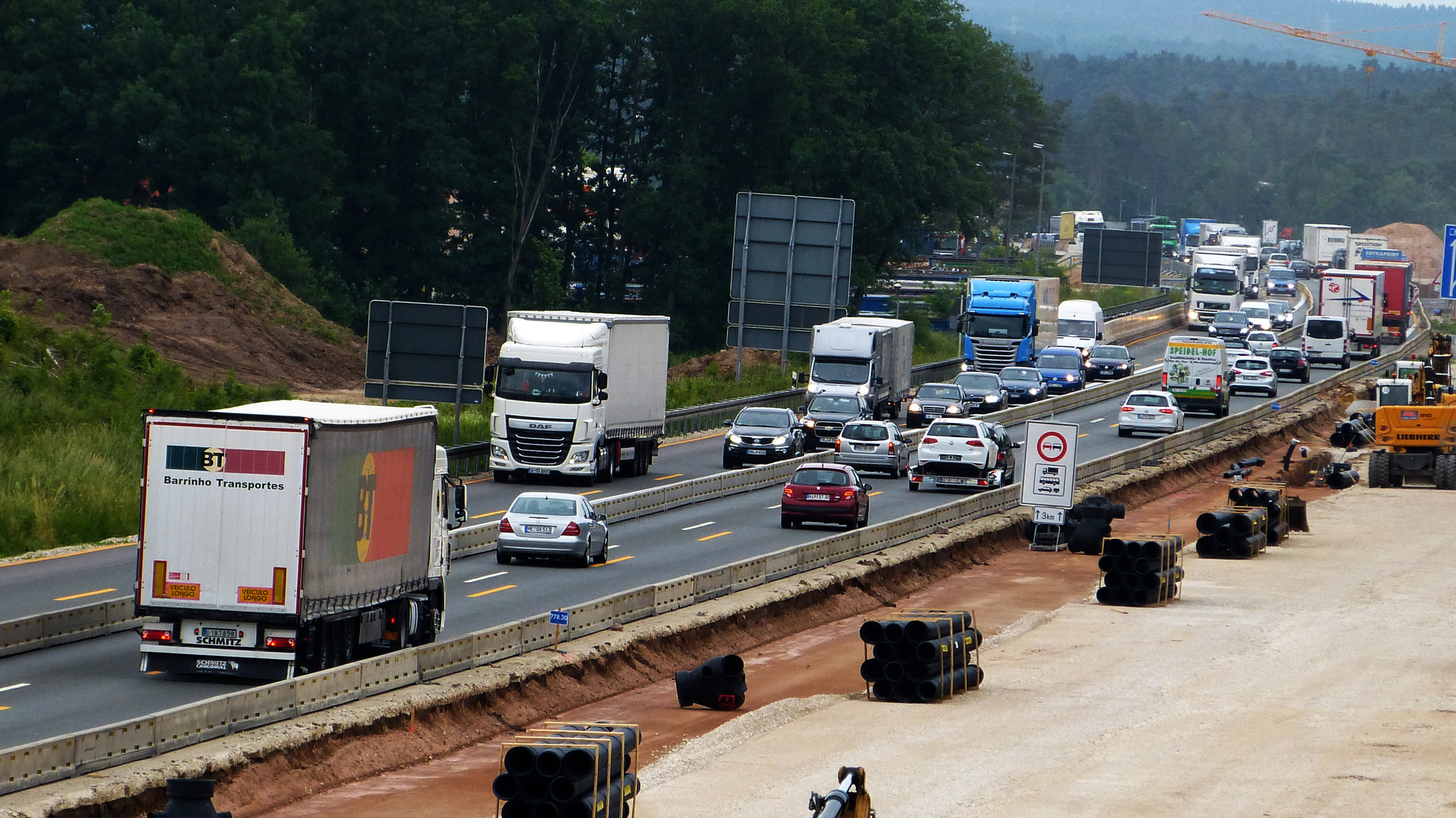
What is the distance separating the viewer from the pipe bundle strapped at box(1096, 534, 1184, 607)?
35438 millimetres

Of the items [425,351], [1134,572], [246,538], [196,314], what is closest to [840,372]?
[425,351]

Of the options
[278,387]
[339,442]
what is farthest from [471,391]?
[339,442]

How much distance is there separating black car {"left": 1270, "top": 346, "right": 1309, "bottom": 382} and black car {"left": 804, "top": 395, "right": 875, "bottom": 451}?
3519cm

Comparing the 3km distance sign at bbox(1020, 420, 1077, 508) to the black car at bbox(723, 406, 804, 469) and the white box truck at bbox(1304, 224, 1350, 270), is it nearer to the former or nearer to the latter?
the black car at bbox(723, 406, 804, 469)

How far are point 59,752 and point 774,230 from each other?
50.0 meters

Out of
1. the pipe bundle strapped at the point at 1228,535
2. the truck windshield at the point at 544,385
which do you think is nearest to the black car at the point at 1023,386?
the pipe bundle strapped at the point at 1228,535

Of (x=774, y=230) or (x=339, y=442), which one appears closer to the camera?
(x=339, y=442)

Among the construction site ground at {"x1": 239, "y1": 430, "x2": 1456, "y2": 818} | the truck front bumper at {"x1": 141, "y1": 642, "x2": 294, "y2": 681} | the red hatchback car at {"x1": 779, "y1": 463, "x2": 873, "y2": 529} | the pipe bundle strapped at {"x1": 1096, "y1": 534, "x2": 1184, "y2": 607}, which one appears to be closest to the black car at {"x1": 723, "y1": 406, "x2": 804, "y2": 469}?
the red hatchback car at {"x1": 779, "y1": 463, "x2": 873, "y2": 529}

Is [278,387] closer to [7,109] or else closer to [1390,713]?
[7,109]

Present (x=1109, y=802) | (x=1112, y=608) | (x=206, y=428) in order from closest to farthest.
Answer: (x=1109, y=802) → (x=206, y=428) → (x=1112, y=608)

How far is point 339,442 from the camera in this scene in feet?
74.2

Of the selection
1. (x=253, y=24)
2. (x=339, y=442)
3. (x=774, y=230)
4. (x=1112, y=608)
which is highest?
(x=253, y=24)

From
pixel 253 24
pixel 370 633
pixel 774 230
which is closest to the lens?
pixel 370 633

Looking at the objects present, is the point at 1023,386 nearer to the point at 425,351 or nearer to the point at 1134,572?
the point at 425,351
